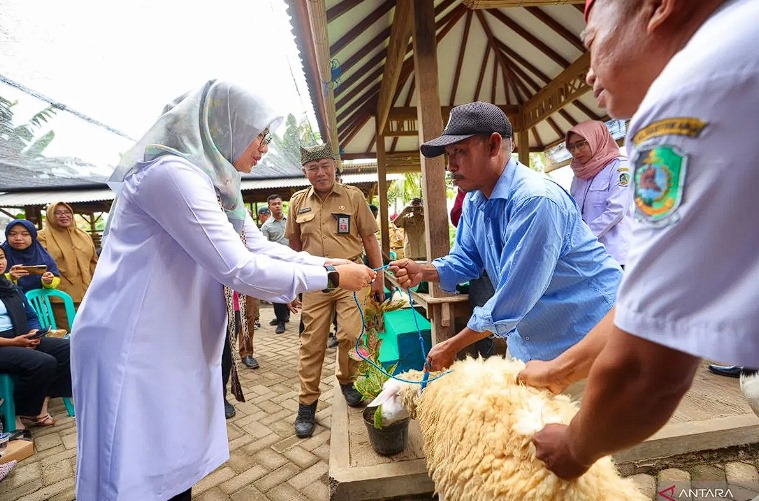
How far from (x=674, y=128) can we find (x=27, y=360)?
4981 millimetres

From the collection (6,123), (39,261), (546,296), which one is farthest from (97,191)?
(546,296)

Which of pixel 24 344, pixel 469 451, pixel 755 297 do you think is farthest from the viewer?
pixel 24 344

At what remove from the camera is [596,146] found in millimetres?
3688

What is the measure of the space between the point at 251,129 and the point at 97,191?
45.6 ft

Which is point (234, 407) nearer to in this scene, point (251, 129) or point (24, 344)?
point (24, 344)

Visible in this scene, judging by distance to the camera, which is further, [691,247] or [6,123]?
[6,123]

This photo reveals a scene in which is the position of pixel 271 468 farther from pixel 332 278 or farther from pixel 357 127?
pixel 357 127

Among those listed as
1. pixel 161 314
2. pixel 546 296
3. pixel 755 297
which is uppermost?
pixel 755 297

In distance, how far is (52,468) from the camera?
322 cm

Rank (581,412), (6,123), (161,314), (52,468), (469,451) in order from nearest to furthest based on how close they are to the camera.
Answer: (581,412) < (469,451) < (161,314) < (52,468) < (6,123)

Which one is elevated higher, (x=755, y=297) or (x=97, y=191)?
(x=97, y=191)

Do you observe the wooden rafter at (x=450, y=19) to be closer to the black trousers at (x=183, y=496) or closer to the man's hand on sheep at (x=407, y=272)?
the man's hand on sheep at (x=407, y=272)

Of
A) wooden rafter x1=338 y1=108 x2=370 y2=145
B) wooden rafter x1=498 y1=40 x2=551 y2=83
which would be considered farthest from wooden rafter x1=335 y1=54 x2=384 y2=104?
wooden rafter x1=498 y1=40 x2=551 y2=83

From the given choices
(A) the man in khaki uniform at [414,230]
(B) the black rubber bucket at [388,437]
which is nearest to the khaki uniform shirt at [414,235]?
(A) the man in khaki uniform at [414,230]
